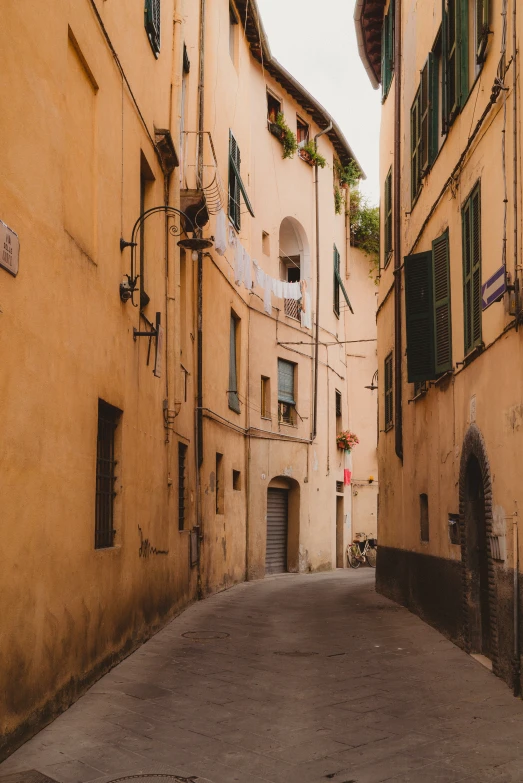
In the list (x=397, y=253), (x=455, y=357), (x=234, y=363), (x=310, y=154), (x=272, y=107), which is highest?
(x=272, y=107)

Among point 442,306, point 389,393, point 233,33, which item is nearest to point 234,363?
point 389,393

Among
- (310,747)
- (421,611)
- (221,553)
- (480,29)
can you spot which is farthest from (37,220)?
(221,553)

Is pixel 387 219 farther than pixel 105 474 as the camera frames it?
Yes

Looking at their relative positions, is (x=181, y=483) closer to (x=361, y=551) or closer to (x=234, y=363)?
(x=234, y=363)

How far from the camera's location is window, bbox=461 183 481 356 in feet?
31.1

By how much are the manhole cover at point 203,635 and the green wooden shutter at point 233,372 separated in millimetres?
8422

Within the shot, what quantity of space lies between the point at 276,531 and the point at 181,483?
9451 millimetres

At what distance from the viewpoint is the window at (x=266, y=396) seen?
75.2 feet

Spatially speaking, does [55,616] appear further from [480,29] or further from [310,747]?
[480,29]

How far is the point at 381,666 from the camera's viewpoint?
360 inches

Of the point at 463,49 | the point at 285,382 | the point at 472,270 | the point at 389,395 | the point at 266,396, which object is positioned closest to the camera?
the point at 472,270

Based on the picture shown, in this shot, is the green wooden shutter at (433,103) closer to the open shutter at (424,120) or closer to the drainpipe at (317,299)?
the open shutter at (424,120)

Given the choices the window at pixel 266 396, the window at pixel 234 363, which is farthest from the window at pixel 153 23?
the window at pixel 266 396

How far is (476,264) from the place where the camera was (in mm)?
9555
